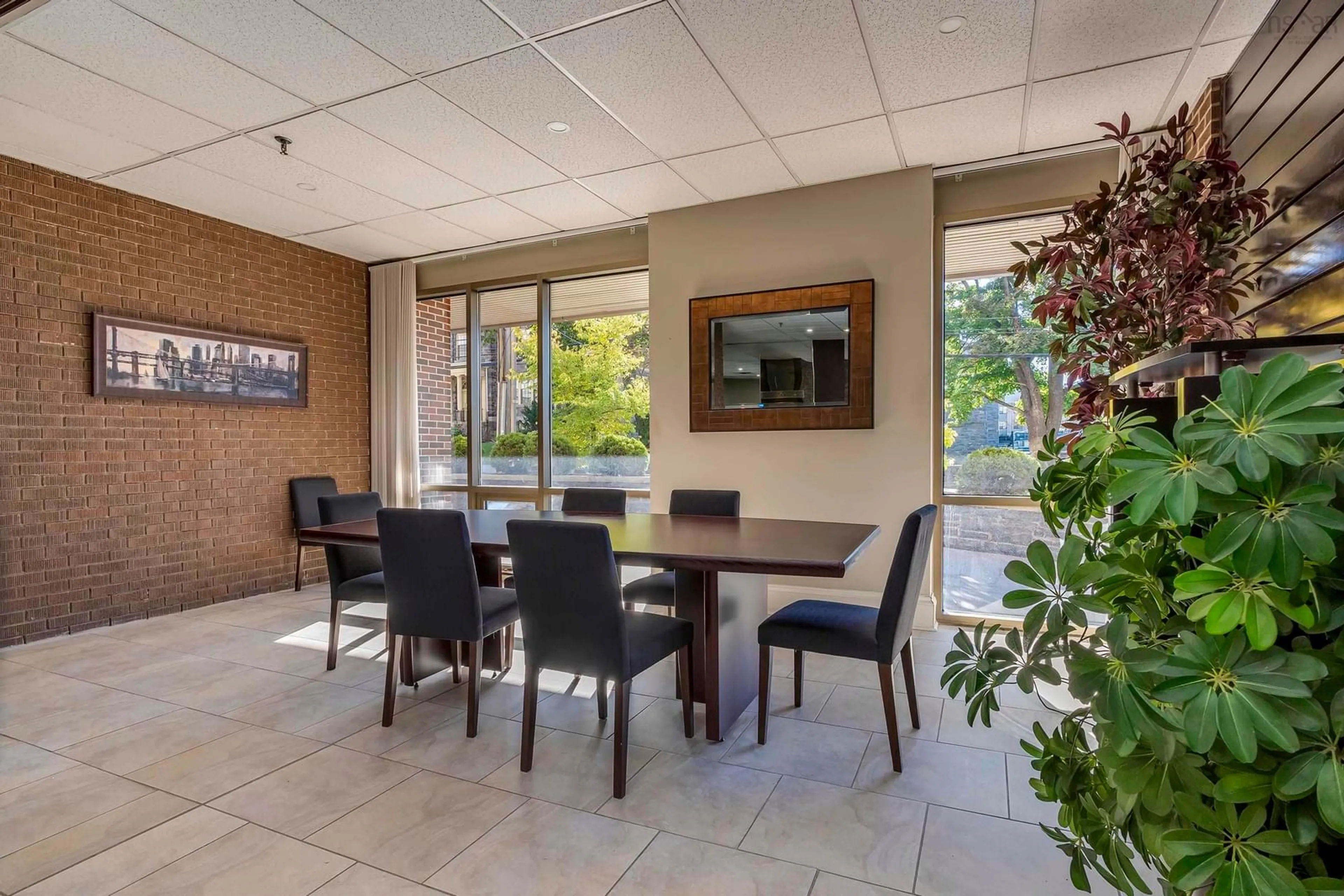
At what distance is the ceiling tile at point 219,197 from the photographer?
13.8ft

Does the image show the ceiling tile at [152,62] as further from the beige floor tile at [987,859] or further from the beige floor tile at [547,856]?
the beige floor tile at [987,859]

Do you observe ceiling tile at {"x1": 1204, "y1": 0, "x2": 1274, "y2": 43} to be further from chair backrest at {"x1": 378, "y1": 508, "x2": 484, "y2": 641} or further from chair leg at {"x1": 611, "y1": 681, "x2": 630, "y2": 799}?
chair backrest at {"x1": 378, "y1": 508, "x2": 484, "y2": 641}

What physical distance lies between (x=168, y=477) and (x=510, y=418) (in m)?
2.60

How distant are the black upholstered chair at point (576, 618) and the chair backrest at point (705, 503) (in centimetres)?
134

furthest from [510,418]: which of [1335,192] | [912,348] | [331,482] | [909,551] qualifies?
[1335,192]

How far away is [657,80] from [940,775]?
3270mm

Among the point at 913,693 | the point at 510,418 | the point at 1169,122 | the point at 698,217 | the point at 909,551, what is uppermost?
the point at 698,217

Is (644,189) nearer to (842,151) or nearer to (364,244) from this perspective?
(842,151)

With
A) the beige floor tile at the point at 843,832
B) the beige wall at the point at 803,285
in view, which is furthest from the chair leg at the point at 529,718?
the beige wall at the point at 803,285

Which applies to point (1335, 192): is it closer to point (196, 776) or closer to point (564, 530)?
point (564, 530)

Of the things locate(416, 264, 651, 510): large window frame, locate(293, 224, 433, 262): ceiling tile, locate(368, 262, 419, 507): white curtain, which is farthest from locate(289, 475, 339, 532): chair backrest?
locate(293, 224, 433, 262): ceiling tile

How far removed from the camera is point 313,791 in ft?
7.58

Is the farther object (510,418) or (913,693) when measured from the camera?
(510,418)

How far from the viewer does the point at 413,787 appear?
233cm
